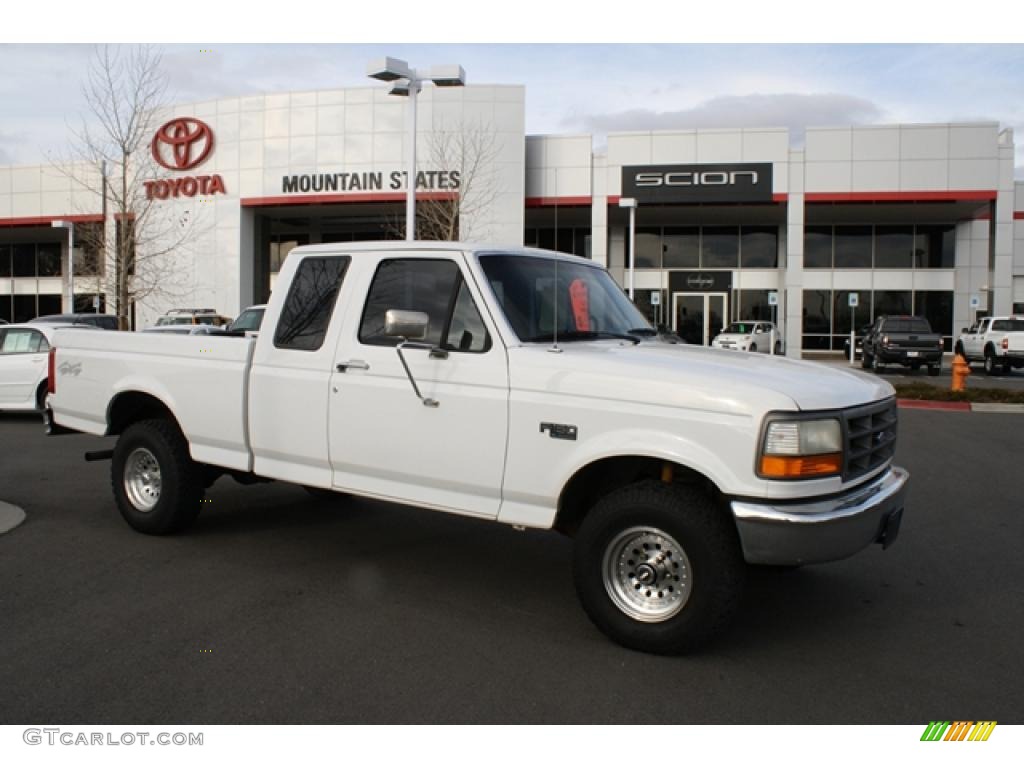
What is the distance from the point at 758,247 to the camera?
125 feet

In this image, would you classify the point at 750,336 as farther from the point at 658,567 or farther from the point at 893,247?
the point at 658,567

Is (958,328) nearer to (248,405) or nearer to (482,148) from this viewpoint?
(482,148)

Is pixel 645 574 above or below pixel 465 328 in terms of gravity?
below

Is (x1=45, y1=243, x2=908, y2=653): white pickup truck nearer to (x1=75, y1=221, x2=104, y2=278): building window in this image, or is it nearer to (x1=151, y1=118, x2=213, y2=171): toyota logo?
(x1=75, y1=221, x2=104, y2=278): building window

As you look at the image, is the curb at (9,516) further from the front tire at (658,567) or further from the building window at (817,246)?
the building window at (817,246)

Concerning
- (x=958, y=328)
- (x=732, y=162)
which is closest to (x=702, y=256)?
(x=732, y=162)

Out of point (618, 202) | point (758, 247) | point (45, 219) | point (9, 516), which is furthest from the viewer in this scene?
point (45, 219)

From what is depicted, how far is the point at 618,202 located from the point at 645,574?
3023cm

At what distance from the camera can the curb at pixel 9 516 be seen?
21.7ft

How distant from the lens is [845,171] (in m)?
32.7

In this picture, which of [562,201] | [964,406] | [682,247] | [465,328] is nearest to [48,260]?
[562,201]

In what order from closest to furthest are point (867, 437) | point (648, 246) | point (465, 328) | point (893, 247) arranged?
point (867, 437) → point (465, 328) → point (893, 247) → point (648, 246)

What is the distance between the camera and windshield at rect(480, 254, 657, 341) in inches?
193

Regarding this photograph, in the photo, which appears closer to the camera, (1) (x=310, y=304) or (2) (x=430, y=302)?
(2) (x=430, y=302)
